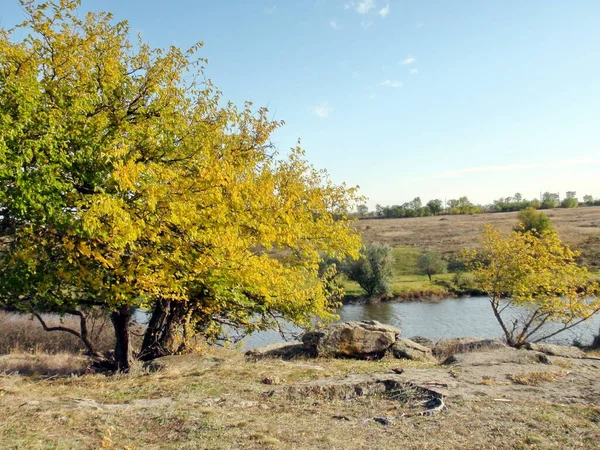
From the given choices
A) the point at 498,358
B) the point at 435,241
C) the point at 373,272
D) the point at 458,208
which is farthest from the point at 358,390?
the point at 458,208

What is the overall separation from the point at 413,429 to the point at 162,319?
30.3 ft

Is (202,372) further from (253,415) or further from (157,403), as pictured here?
(253,415)

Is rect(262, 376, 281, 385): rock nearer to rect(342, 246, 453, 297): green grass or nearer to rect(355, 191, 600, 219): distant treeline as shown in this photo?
rect(342, 246, 453, 297): green grass

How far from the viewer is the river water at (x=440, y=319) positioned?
29372 mm

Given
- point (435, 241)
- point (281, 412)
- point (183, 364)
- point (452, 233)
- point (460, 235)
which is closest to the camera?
point (281, 412)

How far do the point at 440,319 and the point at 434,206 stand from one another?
4921 inches

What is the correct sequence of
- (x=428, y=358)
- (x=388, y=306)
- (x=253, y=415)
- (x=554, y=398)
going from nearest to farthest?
(x=253, y=415), (x=554, y=398), (x=428, y=358), (x=388, y=306)

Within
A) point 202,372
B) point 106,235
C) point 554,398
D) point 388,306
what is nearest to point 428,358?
point 554,398

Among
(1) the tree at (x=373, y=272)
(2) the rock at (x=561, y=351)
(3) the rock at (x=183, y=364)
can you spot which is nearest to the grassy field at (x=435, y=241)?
(1) the tree at (x=373, y=272)

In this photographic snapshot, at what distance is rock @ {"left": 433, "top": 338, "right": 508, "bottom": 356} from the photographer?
1516cm

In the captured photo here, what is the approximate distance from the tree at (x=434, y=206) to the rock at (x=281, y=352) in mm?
143371

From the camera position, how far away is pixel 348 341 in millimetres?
14461

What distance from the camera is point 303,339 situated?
14719 millimetres

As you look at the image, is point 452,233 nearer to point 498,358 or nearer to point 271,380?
point 498,358
